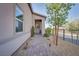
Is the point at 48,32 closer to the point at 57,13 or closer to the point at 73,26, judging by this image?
the point at 57,13

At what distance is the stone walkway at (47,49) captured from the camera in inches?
116

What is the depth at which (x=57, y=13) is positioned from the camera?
3139 millimetres

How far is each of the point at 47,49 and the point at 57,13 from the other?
90 centimetres

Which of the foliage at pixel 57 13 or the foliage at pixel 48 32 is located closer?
the foliage at pixel 57 13

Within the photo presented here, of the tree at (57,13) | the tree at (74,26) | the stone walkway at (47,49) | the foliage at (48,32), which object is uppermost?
the tree at (57,13)

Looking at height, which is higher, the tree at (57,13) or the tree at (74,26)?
the tree at (57,13)

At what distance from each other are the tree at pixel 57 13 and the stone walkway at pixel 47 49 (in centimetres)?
40

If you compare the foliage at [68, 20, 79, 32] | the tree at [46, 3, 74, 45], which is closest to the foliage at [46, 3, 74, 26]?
the tree at [46, 3, 74, 45]

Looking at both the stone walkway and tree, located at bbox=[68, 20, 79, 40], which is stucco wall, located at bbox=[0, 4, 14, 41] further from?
tree, located at bbox=[68, 20, 79, 40]

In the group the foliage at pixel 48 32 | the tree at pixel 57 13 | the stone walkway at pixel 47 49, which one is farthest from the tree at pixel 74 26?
the foliage at pixel 48 32

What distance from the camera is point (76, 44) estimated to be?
10.2 ft

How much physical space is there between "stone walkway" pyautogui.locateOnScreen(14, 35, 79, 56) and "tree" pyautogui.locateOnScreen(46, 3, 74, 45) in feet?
1.30

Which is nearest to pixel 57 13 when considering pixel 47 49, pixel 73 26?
pixel 73 26

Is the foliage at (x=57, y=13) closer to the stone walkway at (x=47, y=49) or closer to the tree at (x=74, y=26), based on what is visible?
the tree at (x=74, y=26)
